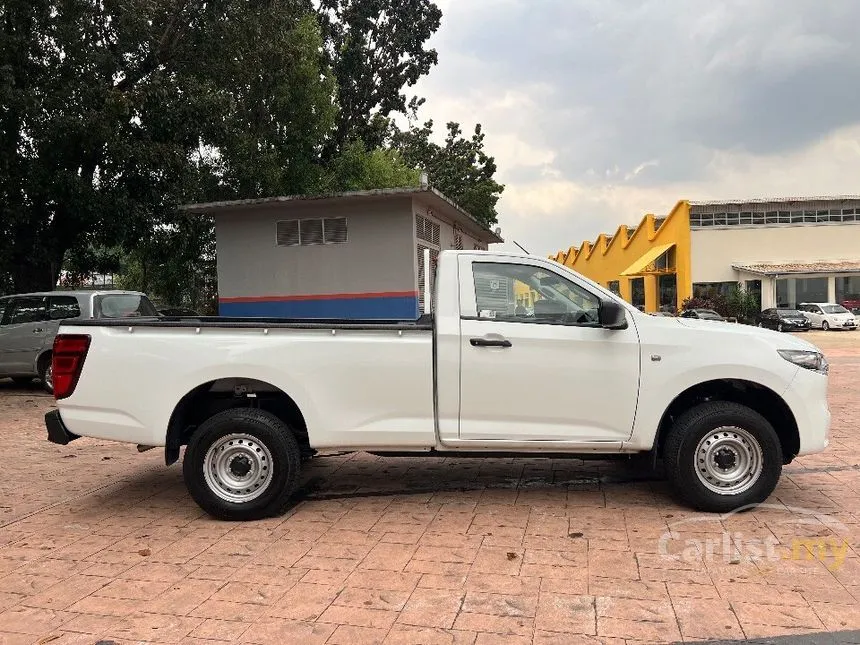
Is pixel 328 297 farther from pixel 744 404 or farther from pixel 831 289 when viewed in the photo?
pixel 831 289

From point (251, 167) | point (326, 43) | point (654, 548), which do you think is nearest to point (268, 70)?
point (251, 167)

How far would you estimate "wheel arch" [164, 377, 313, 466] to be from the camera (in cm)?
517

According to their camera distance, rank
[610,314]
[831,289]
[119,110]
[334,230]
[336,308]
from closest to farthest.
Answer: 1. [610,314]
2. [119,110]
3. [334,230]
4. [336,308]
5. [831,289]

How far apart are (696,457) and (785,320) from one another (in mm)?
32036

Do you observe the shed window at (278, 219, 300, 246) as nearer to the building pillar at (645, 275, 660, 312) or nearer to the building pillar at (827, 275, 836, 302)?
the building pillar at (645, 275, 660, 312)

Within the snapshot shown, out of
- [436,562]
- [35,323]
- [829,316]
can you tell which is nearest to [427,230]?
[35,323]

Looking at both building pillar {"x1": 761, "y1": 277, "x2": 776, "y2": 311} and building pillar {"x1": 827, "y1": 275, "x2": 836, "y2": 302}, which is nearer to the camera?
building pillar {"x1": 761, "y1": 277, "x2": 776, "y2": 311}

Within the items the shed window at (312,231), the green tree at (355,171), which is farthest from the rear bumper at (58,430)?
the green tree at (355,171)

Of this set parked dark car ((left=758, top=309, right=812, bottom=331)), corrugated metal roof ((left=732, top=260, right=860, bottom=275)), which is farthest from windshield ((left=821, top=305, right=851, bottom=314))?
corrugated metal roof ((left=732, top=260, right=860, bottom=275))

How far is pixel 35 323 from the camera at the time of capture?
1244cm

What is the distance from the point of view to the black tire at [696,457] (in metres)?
4.94

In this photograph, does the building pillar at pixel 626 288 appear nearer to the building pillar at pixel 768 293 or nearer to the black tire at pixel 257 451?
the building pillar at pixel 768 293

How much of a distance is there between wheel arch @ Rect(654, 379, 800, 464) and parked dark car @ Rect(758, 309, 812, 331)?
30640 millimetres

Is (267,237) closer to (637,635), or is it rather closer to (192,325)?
(192,325)
